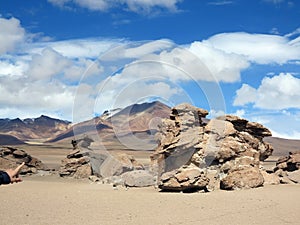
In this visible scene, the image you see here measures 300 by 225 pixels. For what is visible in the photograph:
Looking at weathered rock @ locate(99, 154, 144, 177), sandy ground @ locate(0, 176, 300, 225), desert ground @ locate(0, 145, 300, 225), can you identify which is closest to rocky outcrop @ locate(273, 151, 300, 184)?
desert ground @ locate(0, 145, 300, 225)

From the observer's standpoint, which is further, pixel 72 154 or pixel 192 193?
pixel 72 154

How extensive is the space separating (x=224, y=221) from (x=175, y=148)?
8.40m

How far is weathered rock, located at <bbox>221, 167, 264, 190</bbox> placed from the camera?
17.3 m

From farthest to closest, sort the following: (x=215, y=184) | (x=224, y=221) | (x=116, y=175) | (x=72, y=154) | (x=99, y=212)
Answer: (x=72, y=154), (x=116, y=175), (x=215, y=184), (x=99, y=212), (x=224, y=221)

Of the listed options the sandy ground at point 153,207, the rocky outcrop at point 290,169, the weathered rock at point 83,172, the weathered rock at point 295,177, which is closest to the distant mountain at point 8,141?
the weathered rock at point 83,172

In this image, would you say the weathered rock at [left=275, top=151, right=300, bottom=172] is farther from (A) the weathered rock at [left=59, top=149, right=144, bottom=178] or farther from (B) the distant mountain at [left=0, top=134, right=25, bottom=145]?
(B) the distant mountain at [left=0, top=134, right=25, bottom=145]

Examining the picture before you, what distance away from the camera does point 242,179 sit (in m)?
17.4

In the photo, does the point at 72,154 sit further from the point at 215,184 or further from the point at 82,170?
the point at 215,184

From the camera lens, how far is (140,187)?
64.2ft

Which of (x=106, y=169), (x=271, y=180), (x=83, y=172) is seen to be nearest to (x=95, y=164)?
(x=83, y=172)

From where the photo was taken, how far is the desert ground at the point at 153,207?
1109cm

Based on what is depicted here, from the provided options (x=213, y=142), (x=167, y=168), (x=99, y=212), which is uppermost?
(x=213, y=142)

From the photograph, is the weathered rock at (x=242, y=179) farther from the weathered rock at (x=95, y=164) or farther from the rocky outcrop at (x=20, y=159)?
the rocky outcrop at (x=20, y=159)

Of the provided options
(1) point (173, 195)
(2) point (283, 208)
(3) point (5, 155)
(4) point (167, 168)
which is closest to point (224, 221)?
(2) point (283, 208)
